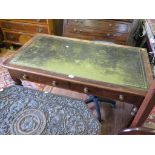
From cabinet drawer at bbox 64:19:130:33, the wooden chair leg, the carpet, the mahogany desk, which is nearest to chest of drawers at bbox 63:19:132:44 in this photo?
cabinet drawer at bbox 64:19:130:33

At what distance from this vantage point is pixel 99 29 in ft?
7.65

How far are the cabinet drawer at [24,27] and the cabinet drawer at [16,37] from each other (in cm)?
9

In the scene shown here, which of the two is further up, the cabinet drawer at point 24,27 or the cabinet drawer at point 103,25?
the cabinet drawer at point 103,25

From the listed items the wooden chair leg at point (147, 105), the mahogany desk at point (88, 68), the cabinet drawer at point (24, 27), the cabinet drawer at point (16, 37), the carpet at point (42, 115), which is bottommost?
the cabinet drawer at point (16, 37)

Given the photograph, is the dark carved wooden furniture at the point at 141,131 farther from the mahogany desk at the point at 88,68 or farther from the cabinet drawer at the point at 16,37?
the cabinet drawer at the point at 16,37

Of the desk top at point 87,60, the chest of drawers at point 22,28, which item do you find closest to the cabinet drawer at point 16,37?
the chest of drawers at point 22,28

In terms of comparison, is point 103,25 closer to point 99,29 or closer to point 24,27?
point 99,29

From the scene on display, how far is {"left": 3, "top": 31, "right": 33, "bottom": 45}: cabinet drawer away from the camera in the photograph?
107 inches

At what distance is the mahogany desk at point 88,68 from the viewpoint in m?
1.25
